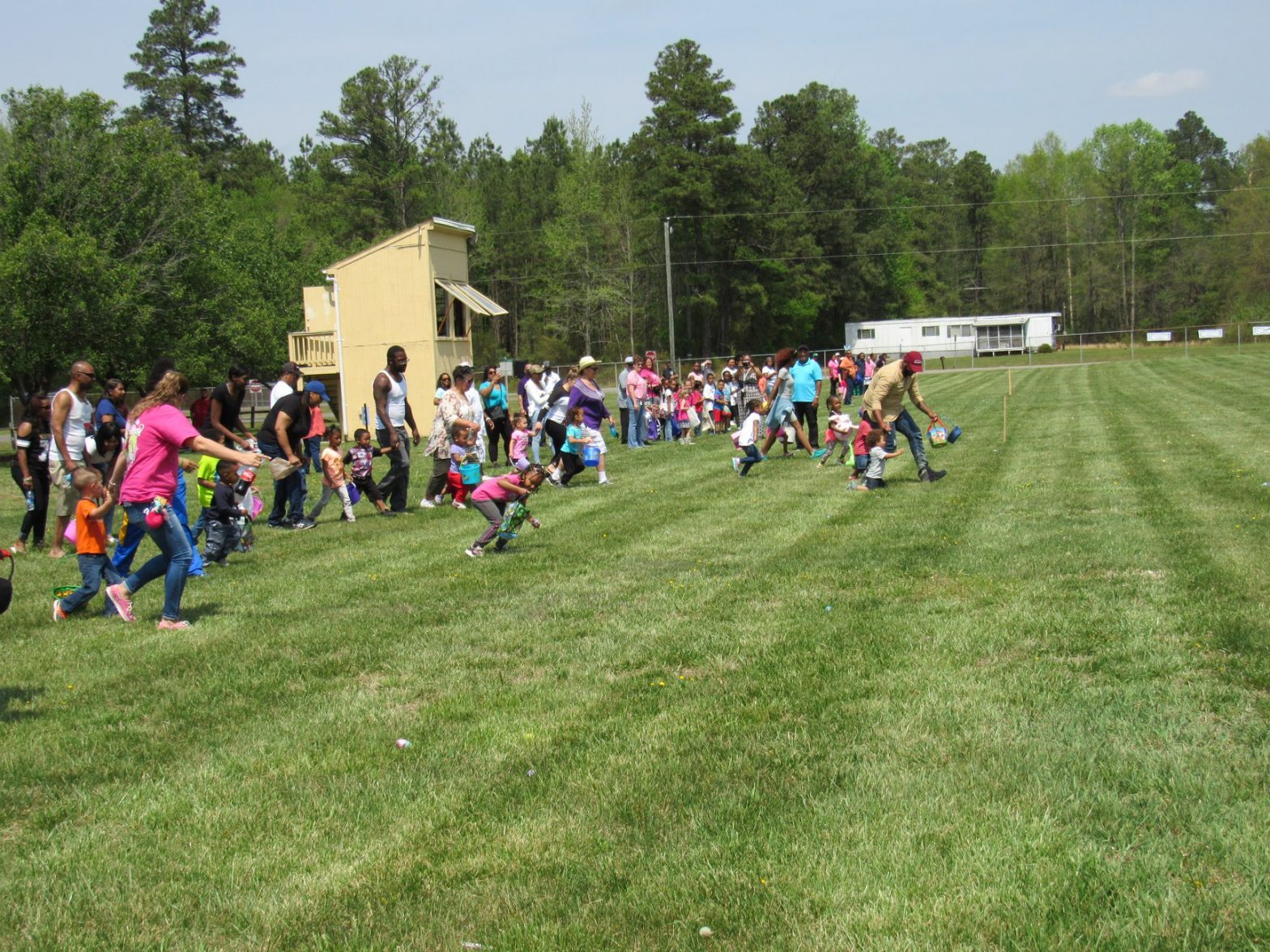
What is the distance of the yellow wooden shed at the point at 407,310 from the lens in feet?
107

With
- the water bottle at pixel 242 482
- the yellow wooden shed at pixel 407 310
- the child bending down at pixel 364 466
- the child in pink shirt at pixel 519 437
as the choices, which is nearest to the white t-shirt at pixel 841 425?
the child in pink shirt at pixel 519 437

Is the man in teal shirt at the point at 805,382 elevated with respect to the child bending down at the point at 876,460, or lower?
elevated

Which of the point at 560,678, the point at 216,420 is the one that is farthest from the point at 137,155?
the point at 560,678

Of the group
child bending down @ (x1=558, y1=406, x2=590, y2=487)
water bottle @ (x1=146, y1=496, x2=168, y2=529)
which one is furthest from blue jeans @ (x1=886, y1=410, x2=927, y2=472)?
water bottle @ (x1=146, y1=496, x2=168, y2=529)

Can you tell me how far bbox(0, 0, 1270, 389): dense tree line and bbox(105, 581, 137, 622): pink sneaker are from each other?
2424 centimetres

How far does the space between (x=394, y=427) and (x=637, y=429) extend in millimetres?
10244

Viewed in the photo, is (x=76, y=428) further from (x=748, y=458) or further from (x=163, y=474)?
(x=748, y=458)

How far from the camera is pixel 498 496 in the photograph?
1084cm

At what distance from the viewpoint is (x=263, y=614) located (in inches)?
338

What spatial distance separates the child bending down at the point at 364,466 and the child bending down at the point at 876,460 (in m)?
5.76

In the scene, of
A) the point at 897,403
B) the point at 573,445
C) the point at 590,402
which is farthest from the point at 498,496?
the point at 897,403

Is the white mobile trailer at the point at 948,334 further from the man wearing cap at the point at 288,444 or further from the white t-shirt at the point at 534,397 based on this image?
the man wearing cap at the point at 288,444

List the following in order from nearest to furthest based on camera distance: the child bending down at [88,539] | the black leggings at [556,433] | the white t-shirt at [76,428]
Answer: the child bending down at [88,539], the white t-shirt at [76,428], the black leggings at [556,433]

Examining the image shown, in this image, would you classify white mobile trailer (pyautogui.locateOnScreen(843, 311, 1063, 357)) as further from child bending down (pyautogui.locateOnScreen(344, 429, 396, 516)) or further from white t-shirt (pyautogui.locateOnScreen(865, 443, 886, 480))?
child bending down (pyautogui.locateOnScreen(344, 429, 396, 516))
